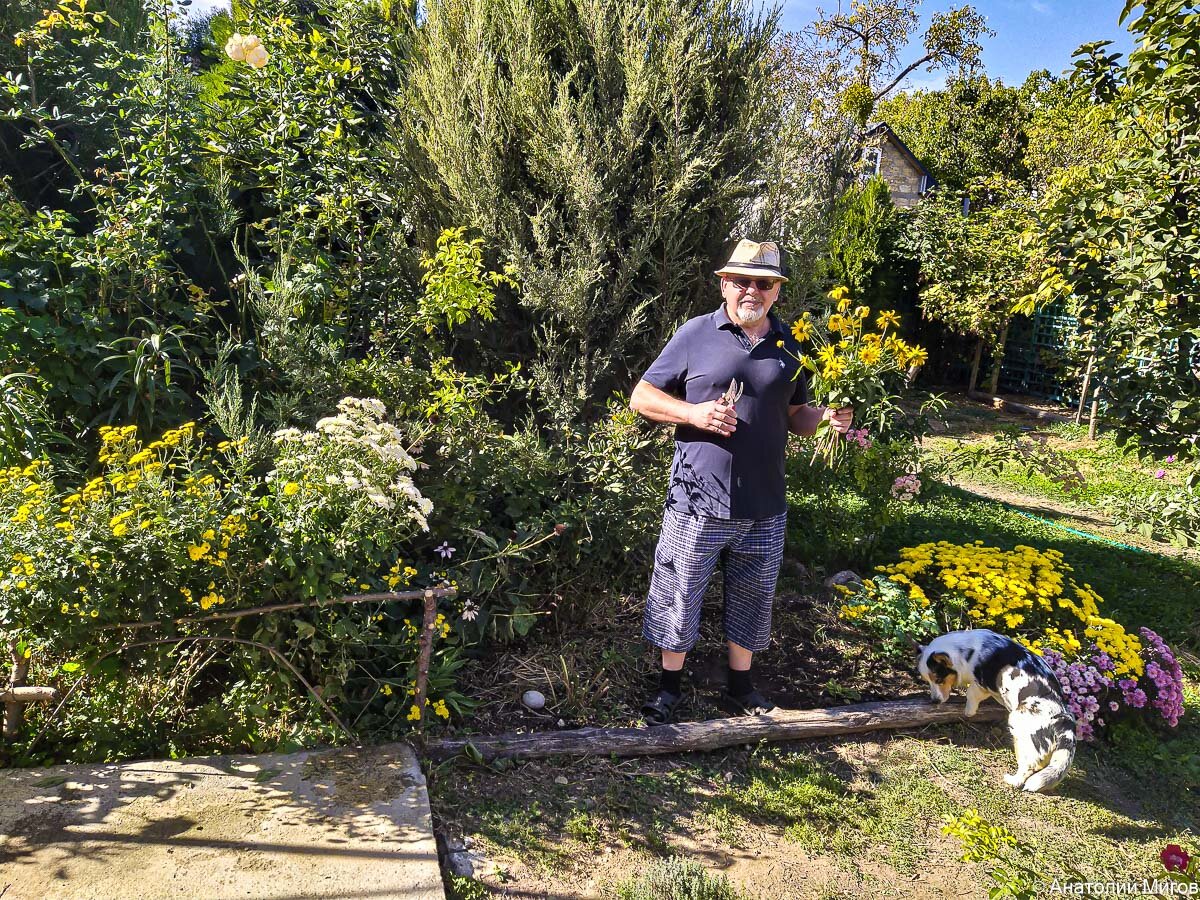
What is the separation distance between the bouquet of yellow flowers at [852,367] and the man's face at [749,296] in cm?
20

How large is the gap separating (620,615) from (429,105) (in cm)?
276

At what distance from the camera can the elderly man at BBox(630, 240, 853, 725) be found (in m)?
3.13

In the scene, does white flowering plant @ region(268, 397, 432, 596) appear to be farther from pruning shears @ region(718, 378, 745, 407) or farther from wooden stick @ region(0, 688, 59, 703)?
pruning shears @ region(718, 378, 745, 407)

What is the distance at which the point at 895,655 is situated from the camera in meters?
3.98

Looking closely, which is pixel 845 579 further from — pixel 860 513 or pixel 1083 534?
pixel 1083 534

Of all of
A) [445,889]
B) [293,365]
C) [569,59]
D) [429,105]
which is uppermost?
[569,59]

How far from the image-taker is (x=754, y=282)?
122 inches

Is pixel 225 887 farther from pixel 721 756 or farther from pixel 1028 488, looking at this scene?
pixel 1028 488

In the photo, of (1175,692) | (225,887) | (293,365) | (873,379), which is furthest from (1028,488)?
(225,887)

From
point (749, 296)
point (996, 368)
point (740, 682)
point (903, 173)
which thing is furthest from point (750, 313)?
point (903, 173)

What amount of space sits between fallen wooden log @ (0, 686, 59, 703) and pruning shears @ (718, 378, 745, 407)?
101 inches

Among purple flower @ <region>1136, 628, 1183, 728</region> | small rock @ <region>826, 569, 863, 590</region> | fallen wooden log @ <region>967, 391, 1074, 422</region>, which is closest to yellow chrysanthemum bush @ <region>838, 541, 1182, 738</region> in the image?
purple flower @ <region>1136, 628, 1183, 728</region>

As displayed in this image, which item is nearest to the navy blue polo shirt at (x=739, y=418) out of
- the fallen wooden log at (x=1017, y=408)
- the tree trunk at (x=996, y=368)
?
the fallen wooden log at (x=1017, y=408)

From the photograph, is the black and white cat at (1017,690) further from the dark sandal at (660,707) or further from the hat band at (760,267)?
the hat band at (760,267)
